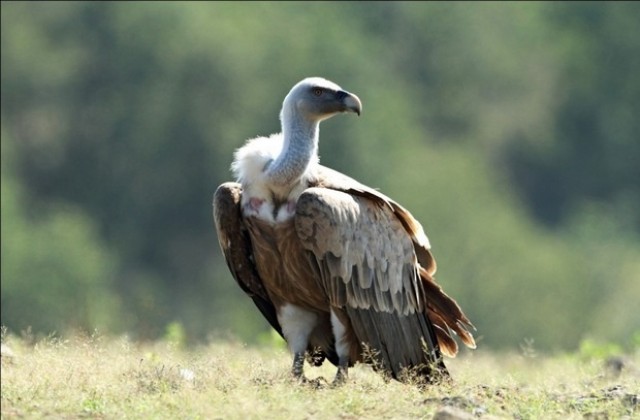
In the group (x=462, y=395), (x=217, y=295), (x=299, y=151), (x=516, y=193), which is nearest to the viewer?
(x=462, y=395)

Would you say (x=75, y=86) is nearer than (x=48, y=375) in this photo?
No

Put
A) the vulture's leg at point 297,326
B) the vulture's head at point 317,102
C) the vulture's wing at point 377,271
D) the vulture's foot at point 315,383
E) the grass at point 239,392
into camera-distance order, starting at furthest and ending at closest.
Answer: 1. the vulture's head at point 317,102
2. the vulture's leg at point 297,326
3. the vulture's wing at point 377,271
4. the vulture's foot at point 315,383
5. the grass at point 239,392

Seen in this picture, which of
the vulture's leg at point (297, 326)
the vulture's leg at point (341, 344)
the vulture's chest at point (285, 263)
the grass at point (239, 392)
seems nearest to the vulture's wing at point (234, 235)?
the vulture's chest at point (285, 263)

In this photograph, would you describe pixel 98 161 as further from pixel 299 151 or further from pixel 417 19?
pixel 299 151

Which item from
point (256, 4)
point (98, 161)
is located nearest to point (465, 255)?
point (98, 161)

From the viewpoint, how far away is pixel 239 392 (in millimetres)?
10250

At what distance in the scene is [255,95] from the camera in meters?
54.1

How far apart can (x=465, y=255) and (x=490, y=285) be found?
7.75 feet

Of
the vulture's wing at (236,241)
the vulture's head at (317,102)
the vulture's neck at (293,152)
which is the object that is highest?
the vulture's head at (317,102)

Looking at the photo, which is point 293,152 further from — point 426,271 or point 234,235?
point 426,271

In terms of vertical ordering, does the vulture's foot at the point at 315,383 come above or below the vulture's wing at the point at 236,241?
below

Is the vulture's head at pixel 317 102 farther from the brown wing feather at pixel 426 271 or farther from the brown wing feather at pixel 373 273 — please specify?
the brown wing feather at pixel 373 273

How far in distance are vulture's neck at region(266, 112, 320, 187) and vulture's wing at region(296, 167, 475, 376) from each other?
170 mm

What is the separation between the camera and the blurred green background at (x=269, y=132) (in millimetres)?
47812
